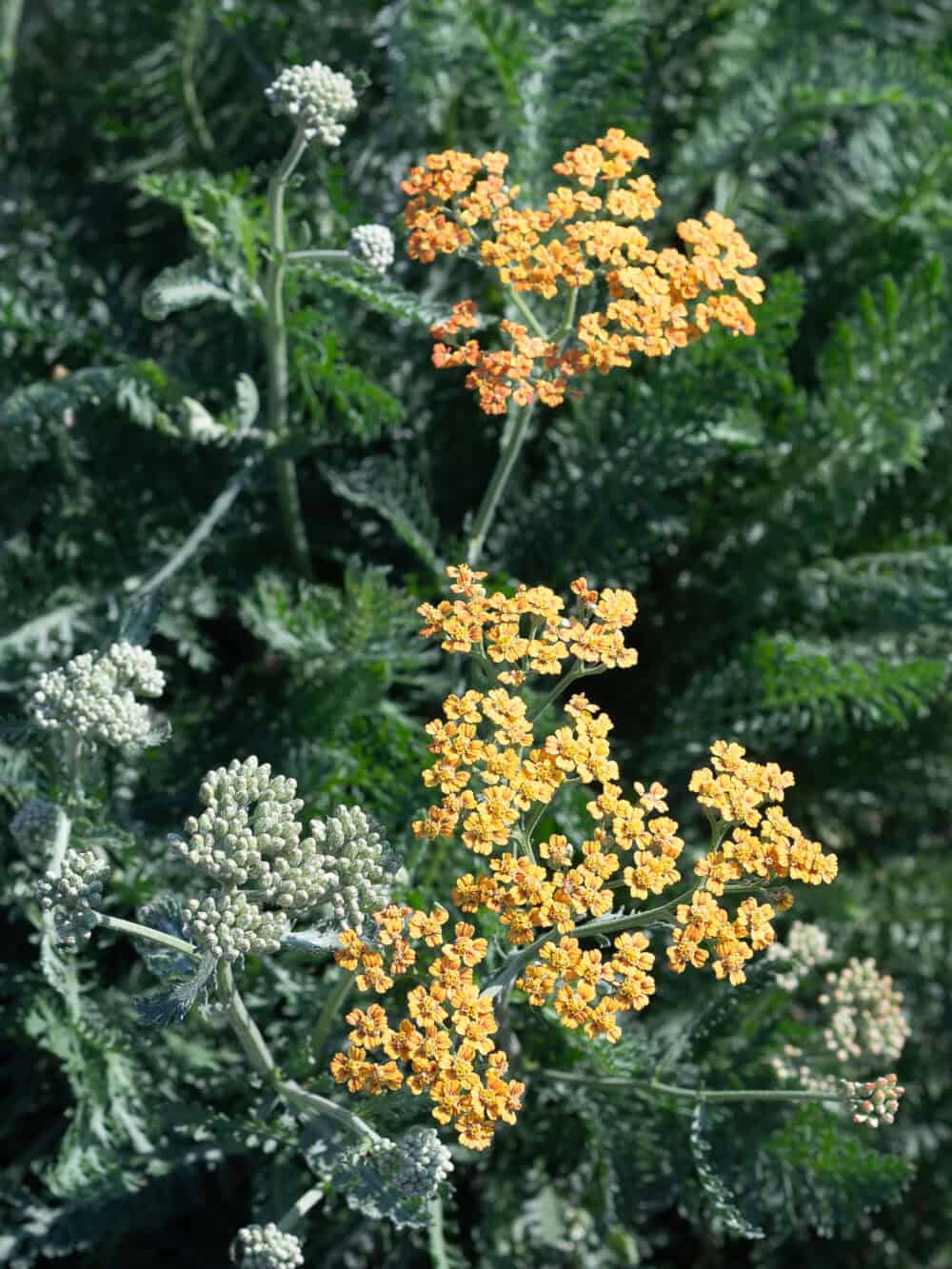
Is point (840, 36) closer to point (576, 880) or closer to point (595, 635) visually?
point (595, 635)

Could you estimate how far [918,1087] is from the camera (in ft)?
13.3

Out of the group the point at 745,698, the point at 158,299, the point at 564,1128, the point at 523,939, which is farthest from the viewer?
the point at 745,698

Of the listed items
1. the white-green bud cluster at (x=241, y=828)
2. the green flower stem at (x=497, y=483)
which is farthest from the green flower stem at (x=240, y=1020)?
the green flower stem at (x=497, y=483)

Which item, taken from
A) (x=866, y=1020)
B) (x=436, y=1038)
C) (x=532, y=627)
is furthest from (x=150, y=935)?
(x=866, y=1020)

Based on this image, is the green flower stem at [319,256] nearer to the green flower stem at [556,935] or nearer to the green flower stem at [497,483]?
the green flower stem at [497,483]

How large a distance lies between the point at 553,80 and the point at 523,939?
8.50 feet

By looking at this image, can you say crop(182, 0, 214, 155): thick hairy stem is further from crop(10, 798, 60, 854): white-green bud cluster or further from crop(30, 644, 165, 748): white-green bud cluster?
crop(10, 798, 60, 854): white-green bud cluster

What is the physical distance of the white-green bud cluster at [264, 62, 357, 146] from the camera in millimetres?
2842

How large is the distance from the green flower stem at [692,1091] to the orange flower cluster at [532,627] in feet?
2.76

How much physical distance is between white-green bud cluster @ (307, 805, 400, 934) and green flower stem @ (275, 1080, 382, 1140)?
399 mm

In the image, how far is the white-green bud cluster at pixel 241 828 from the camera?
7.35 ft

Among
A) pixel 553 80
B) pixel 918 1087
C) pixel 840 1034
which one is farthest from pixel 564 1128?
pixel 553 80

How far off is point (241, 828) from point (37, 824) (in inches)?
29.4

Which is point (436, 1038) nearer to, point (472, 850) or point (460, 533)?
point (472, 850)
